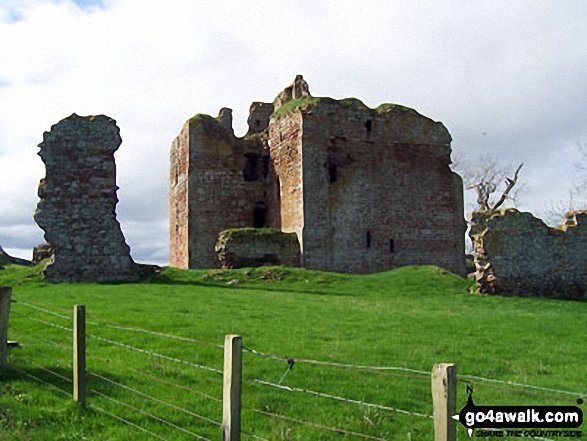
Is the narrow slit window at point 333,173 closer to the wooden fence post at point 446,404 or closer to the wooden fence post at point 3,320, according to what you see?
the wooden fence post at point 3,320

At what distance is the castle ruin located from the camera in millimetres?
27625

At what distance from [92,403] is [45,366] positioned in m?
1.76

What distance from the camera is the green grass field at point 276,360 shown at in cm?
660

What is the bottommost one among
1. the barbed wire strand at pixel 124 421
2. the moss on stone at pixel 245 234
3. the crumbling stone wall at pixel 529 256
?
the barbed wire strand at pixel 124 421

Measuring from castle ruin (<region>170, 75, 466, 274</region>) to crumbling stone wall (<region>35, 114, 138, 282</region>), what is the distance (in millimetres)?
8105

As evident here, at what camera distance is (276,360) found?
899cm

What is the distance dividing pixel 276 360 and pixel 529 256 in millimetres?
13679

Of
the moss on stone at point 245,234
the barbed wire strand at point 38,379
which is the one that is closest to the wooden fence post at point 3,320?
the barbed wire strand at point 38,379

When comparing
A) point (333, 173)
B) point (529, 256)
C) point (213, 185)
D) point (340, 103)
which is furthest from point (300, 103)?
point (529, 256)

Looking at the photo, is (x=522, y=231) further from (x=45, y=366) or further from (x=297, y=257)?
(x=45, y=366)

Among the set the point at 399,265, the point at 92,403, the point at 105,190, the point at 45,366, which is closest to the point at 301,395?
the point at 92,403

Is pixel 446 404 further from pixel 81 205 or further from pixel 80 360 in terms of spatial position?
pixel 81 205

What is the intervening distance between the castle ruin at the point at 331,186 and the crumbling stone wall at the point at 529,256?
757 centimetres

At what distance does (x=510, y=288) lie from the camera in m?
20.3
